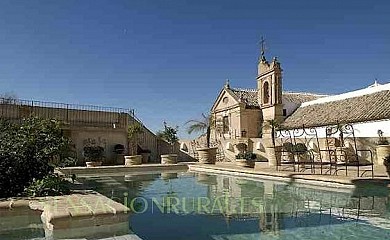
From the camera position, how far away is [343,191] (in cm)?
945

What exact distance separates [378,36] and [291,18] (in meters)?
4.09

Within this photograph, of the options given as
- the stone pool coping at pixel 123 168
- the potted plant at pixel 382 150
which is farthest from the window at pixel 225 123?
the potted plant at pixel 382 150

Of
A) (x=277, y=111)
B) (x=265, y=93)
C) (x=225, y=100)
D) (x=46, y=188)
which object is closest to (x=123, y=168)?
(x=46, y=188)

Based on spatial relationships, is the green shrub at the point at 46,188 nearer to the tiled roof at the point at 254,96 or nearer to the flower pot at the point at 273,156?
the flower pot at the point at 273,156

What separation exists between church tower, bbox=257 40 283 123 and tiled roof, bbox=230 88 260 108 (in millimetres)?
818

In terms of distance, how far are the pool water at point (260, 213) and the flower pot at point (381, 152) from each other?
21.5 ft

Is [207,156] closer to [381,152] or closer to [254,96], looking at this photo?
[381,152]

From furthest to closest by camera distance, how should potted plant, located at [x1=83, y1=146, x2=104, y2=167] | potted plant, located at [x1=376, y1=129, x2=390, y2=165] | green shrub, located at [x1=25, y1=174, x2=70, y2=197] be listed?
1. potted plant, located at [x1=83, y1=146, x2=104, y2=167]
2. potted plant, located at [x1=376, y1=129, x2=390, y2=165]
3. green shrub, located at [x1=25, y1=174, x2=70, y2=197]

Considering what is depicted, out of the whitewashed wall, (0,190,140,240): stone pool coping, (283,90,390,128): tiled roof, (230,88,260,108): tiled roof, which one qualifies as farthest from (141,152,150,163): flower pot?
(0,190,140,240): stone pool coping

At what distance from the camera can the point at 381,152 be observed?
1540 cm

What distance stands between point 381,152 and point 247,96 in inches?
716

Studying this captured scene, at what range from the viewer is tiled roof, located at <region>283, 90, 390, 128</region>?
21.1 m

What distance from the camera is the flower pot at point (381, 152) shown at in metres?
15.1

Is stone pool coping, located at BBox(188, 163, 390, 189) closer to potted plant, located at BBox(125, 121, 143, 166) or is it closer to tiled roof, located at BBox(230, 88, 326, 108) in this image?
potted plant, located at BBox(125, 121, 143, 166)
